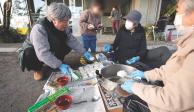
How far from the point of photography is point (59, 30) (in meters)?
2.58

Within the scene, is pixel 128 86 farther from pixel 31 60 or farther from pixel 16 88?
pixel 16 88

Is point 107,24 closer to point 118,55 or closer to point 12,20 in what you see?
point 12,20

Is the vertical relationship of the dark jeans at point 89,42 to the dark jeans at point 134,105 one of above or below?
above

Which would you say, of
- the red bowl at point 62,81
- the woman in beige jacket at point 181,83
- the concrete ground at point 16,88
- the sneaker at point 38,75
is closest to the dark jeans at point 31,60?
the sneaker at point 38,75

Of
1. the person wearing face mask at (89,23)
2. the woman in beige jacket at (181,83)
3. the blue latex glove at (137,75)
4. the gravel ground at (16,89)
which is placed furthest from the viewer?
the person wearing face mask at (89,23)

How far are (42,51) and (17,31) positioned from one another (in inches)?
211

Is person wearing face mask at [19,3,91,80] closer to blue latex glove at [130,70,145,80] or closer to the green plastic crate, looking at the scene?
the green plastic crate

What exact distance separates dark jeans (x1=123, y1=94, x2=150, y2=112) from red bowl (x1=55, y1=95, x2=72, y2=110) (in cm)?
50

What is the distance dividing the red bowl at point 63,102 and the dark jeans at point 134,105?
50 centimetres

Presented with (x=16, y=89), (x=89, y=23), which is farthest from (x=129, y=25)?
(x=16, y=89)

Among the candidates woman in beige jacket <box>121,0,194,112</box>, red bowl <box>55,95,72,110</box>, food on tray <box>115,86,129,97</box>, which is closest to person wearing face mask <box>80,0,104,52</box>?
food on tray <box>115,86,129,97</box>

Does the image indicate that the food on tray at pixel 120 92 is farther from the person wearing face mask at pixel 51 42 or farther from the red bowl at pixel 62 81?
the person wearing face mask at pixel 51 42

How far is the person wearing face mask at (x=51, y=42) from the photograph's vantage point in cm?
223

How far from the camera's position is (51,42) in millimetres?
2674
